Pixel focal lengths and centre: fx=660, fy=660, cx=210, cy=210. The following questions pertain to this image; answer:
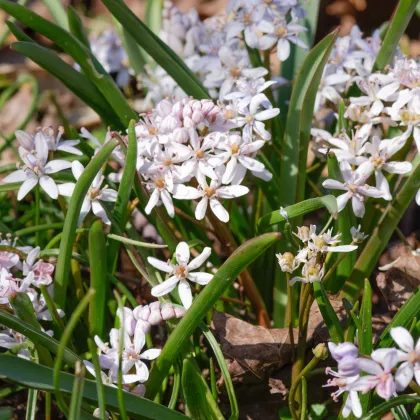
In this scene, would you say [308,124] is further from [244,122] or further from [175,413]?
[175,413]

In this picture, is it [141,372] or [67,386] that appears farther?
[141,372]

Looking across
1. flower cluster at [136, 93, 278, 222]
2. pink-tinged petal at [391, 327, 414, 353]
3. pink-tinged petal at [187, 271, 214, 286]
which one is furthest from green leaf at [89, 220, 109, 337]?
pink-tinged petal at [391, 327, 414, 353]

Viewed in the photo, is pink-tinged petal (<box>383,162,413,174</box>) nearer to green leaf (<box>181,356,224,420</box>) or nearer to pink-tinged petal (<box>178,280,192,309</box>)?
pink-tinged petal (<box>178,280,192,309</box>)

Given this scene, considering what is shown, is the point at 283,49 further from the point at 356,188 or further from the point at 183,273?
the point at 183,273

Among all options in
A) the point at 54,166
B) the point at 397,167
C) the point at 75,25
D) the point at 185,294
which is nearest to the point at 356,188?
the point at 397,167

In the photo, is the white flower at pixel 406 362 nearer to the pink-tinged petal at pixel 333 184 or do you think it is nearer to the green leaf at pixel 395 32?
the pink-tinged petal at pixel 333 184

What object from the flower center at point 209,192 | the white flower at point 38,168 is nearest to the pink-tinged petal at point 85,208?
the white flower at point 38,168
